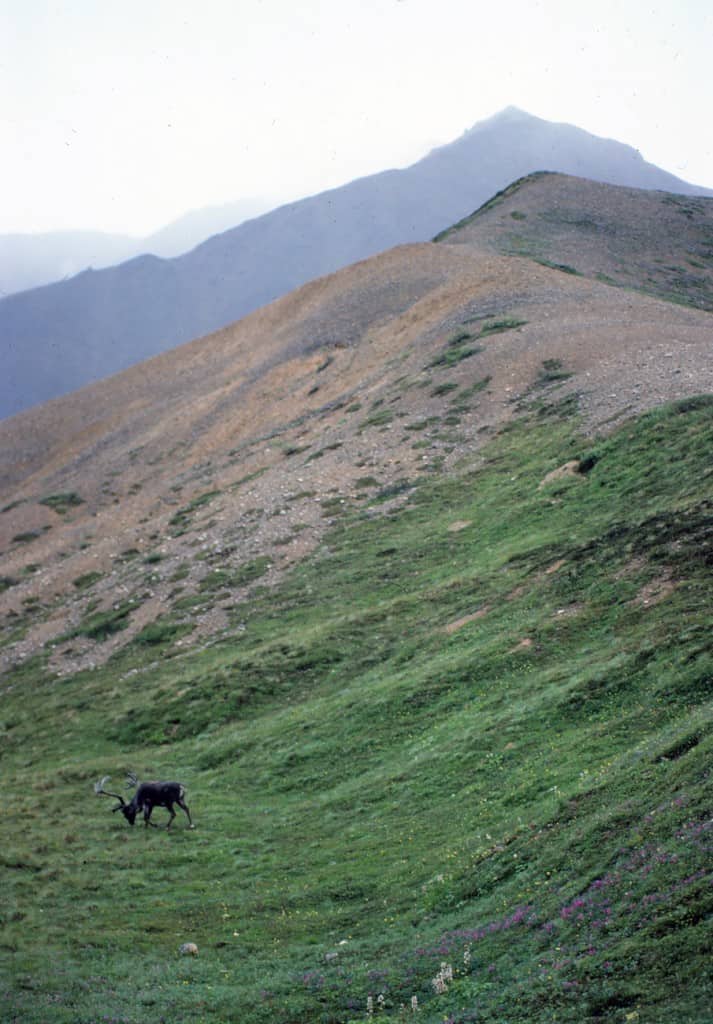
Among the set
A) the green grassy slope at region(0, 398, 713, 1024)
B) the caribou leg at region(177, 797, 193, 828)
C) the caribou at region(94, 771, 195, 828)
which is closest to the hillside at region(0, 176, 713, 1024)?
the green grassy slope at region(0, 398, 713, 1024)

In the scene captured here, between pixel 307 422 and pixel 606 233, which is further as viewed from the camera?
pixel 606 233

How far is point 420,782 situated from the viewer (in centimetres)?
1866

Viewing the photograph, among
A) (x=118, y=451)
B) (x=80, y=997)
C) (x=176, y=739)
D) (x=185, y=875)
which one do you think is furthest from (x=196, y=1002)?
(x=118, y=451)

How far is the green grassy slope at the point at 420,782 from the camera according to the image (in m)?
10.7

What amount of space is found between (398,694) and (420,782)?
15.7 feet

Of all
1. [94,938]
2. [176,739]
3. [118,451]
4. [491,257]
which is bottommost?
[176,739]

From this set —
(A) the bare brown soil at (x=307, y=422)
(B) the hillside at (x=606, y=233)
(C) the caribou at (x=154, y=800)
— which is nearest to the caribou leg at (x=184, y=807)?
(C) the caribou at (x=154, y=800)

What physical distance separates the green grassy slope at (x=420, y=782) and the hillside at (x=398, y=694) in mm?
Answer: 72

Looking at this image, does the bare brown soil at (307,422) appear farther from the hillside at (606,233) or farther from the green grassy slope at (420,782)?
the hillside at (606,233)

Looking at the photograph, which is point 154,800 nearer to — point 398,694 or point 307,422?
point 398,694

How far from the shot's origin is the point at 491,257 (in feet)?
229

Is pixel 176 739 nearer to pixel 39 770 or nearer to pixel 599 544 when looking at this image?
pixel 39 770

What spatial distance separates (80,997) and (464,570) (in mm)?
20292

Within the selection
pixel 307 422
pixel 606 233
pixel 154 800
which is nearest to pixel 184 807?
pixel 154 800
